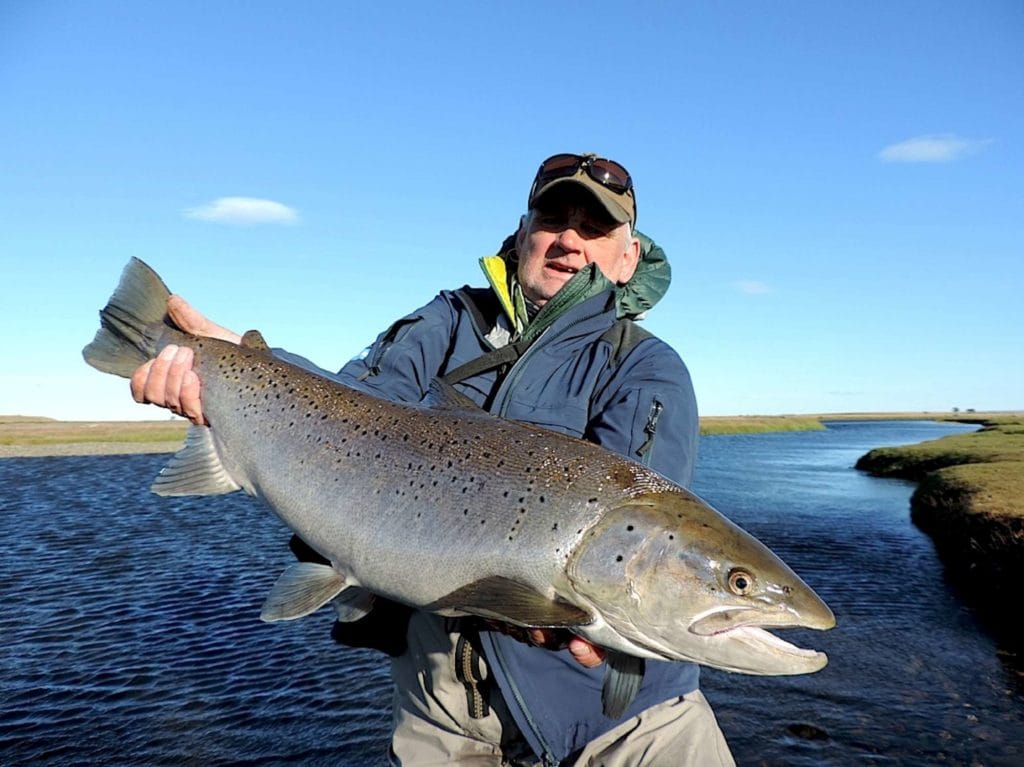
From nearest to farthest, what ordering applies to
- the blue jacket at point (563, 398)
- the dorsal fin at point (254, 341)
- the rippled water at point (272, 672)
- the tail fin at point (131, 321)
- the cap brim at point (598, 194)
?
the blue jacket at point (563, 398) → the cap brim at point (598, 194) → the tail fin at point (131, 321) → the dorsal fin at point (254, 341) → the rippled water at point (272, 672)

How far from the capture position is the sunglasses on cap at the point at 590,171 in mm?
4118

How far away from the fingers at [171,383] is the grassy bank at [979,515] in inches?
594

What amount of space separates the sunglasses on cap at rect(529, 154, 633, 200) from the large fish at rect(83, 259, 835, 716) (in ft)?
4.60

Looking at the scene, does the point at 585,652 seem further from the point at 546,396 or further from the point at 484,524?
the point at 546,396

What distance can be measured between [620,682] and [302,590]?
1500mm

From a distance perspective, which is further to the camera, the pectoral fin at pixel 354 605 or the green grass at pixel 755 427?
the green grass at pixel 755 427

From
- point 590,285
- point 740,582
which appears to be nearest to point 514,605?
point 740,582

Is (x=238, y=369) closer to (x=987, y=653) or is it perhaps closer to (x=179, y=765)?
(x=179, y=765)

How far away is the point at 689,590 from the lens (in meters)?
2.94

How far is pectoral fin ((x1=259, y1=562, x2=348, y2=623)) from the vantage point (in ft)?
11.4

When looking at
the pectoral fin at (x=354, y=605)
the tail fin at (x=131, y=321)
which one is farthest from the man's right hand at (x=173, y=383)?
the pectoral fin at (x=354, y=605)

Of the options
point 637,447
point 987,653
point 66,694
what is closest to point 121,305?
point 637,447

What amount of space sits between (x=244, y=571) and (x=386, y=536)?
49.1 feet

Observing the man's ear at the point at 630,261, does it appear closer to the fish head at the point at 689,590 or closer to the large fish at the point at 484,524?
the large fish at the point at 484,524
